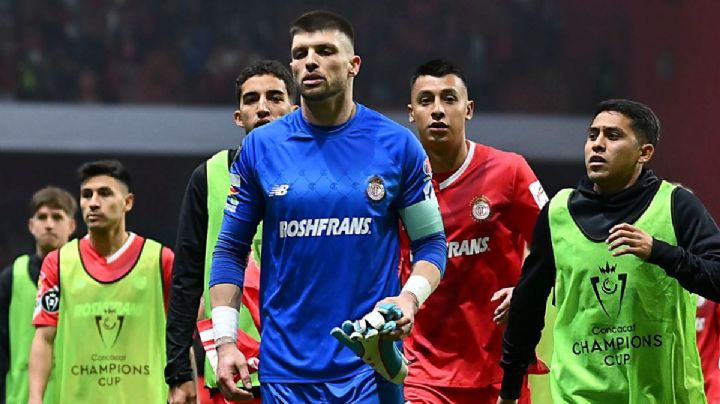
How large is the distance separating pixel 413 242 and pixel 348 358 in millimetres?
434

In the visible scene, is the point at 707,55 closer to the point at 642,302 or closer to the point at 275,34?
the point at 275,34

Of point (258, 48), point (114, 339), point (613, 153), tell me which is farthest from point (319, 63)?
point (258, 48)

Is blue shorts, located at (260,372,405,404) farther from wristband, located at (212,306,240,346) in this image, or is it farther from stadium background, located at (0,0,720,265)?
stadium background, located at (0,0,720,265)

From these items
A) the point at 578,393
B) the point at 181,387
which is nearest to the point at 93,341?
the point at 181,387

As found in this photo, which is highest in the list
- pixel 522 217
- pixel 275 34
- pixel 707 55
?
pixel 275 34

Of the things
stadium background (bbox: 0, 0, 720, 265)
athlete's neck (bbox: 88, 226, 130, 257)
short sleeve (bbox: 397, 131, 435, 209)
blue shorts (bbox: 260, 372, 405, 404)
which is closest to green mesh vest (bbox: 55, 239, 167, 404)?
athlete's neck (bbox: 88, 226, 130, 257)

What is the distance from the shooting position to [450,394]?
6.12 meters

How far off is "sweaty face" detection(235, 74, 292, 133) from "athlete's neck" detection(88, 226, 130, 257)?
5.87 ft

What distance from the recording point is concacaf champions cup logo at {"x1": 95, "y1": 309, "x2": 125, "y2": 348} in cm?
734

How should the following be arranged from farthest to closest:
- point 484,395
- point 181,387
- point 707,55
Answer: point 707,55, point 484,395, point 181,387

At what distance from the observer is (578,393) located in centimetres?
529

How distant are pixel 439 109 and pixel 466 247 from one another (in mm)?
630

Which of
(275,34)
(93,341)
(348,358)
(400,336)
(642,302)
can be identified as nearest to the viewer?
(400,336)

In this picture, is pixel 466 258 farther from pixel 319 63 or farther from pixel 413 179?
pixel 319 63
